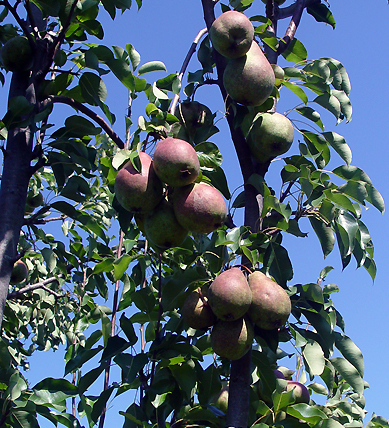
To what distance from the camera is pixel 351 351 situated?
2314mm

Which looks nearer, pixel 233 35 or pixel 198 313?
pixel 198 313

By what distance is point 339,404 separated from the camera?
8.92ft

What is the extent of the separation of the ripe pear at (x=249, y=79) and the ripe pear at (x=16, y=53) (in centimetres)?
95

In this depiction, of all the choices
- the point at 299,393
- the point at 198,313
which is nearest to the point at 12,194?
the point at 198,313

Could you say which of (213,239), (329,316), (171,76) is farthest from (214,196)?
(329,316)

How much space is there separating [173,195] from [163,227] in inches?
5.4

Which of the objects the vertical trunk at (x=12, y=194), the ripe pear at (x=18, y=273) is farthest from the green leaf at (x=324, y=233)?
the ripe pear at (x=18, y=273)

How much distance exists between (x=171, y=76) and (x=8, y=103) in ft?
2.41

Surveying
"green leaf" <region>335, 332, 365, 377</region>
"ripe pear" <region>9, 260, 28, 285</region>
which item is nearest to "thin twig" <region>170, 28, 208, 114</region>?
"green leaf" <region>335, 332, 365, 377</region>

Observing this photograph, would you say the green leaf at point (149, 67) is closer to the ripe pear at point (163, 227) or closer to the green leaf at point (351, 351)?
the ripe pear at point (163, 227)

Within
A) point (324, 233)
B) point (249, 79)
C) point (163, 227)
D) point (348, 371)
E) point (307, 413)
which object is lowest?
point (307, 413)

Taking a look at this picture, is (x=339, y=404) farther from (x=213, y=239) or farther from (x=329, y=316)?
(x=213, y=239)

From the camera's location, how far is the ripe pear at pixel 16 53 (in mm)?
2428

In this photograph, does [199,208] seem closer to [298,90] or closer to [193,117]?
[193,117]
